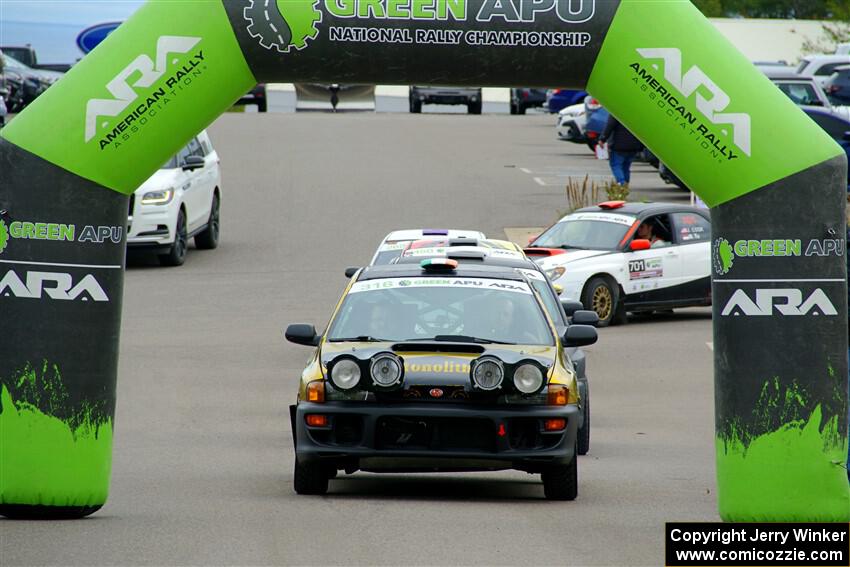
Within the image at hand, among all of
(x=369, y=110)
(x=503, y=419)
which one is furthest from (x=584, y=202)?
(x=369, y=110)

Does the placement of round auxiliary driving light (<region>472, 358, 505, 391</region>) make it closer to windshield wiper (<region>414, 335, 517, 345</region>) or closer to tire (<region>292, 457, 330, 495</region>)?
windshield wiper (<region>414, 335, 517, 345</region>)

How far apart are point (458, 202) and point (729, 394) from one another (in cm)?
2161

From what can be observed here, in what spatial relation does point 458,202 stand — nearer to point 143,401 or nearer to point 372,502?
point 143,401

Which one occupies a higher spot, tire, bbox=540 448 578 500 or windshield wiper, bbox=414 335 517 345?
windshield wiper, bbox=414 335 517 345

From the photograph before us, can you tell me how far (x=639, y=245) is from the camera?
21109mm

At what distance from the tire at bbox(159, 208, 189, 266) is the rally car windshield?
42.7 ft

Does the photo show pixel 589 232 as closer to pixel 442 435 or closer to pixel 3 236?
pixel 442 435

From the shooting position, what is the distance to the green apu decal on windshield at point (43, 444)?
952 cm

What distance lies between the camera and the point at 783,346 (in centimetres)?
939

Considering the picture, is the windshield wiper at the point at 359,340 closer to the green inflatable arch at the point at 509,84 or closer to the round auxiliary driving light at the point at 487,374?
the round auxiliary driving light at the point at 487,374

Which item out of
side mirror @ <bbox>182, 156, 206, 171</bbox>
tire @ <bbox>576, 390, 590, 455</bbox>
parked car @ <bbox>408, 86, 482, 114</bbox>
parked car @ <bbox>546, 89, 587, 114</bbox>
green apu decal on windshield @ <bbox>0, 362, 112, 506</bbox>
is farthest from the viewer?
parked car @ <bbox>408, 86, 482, 114</bbox>

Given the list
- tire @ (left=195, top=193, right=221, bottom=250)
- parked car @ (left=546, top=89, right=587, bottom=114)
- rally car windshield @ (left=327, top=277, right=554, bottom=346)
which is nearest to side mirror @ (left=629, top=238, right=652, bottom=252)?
tire @ (left=195, top=193, right=221, bottom=250)

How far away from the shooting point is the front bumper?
32.8 feet

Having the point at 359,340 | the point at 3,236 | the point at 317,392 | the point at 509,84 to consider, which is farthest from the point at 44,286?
the point at 509,84
